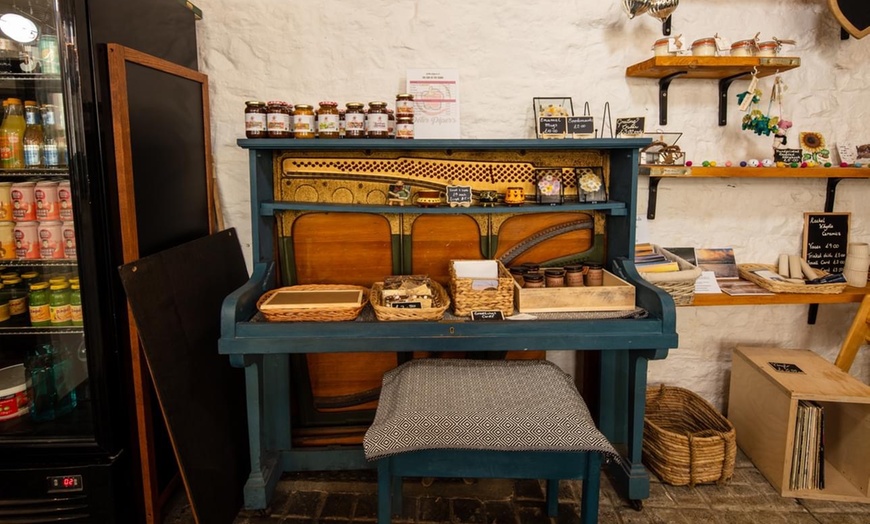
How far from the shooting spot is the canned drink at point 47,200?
7.31ft

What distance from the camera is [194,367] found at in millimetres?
2279

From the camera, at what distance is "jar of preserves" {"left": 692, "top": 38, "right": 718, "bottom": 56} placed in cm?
262

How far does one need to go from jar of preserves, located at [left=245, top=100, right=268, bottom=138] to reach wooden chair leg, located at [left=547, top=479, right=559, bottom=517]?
188cm

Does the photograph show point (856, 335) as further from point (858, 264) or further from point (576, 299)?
point (576, 299)

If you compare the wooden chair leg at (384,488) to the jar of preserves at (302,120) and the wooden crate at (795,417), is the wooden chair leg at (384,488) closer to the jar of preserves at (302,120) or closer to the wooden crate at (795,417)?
the jar of preserves at (302,120)

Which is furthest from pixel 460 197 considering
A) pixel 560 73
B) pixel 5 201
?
pixel 5 201

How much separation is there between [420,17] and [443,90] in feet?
1.23

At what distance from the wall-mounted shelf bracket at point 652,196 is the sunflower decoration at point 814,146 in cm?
75

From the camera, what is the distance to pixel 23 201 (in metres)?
2.24

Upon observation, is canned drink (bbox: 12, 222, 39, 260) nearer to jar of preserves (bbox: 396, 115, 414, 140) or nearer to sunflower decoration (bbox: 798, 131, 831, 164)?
jar of preserves (bbox: 396, 115, 414, 140)

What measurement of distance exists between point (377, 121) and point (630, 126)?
1.18 m

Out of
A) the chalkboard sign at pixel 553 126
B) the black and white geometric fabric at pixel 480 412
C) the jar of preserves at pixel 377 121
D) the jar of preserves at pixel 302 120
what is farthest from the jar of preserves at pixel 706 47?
the jar of preserves at pixel 302 120

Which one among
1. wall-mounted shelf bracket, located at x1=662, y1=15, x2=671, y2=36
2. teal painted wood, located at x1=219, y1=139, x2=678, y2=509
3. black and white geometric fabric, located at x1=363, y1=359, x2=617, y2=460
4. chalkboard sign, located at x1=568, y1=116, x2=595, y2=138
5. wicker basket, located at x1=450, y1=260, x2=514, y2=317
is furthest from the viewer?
wall-mounted shelf bracket, located at x1=662, y1=15, x2=671, y2=36

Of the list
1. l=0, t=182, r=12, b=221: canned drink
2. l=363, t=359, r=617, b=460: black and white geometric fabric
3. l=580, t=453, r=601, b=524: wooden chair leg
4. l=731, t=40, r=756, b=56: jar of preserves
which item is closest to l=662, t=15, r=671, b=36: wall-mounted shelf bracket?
l=731, t=40, r=756, b=56: jar of preserves
